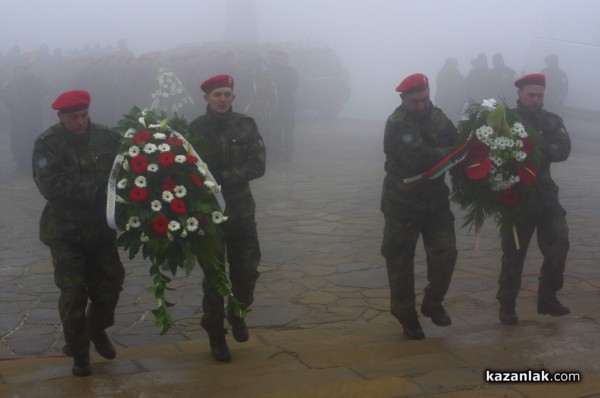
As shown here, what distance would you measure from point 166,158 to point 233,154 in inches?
25.0

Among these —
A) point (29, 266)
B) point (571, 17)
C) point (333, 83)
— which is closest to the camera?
point (29, 266)

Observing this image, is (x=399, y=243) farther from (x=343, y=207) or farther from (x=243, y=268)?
(x=343, y=207)

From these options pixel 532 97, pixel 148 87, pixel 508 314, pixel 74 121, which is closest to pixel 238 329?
pixel 74 121

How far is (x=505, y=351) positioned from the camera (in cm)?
590

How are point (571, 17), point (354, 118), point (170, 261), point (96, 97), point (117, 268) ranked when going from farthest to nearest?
point (354, 118) < point (571, 17) < point (96, 97) < point (117, 268) < point (170, 261)

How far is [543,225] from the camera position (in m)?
6.80

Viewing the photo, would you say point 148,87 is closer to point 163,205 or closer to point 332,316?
point 332,316

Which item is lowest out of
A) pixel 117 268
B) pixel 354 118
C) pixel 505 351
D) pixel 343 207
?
pixel 354 118

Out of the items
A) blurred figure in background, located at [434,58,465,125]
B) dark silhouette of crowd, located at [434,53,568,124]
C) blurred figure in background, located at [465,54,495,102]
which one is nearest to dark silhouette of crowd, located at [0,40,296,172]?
dark silhouette of crowd, located at [434,53,568,124]

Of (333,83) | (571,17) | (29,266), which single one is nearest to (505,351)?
(29,266)

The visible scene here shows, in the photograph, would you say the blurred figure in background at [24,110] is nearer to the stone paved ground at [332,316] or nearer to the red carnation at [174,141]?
the stone paved ground at [332,316]

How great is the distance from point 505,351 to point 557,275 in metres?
1.10

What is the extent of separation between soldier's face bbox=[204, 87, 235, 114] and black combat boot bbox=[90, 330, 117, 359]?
4.91 feet

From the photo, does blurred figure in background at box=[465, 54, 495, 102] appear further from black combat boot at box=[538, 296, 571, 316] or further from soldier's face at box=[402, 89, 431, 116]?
soldier's face at box=[402, 89, 431, 116]
